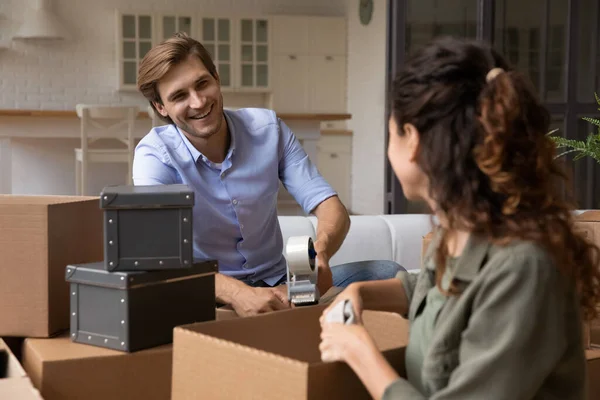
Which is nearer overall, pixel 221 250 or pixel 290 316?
pixel 290 316

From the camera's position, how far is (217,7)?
27.4 ft

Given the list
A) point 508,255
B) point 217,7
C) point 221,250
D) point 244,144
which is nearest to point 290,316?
point 508,255

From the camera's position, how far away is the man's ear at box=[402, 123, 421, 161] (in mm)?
1078

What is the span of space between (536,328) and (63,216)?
1.05m

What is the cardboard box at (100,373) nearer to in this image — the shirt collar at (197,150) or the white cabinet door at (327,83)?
the shirt collar at (197,150)

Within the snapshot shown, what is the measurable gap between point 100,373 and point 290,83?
7.15 meters

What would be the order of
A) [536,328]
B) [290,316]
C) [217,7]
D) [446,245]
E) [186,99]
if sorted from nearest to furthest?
[536,328] < [446,245] < [290,316] < [186,99] < [217,7]

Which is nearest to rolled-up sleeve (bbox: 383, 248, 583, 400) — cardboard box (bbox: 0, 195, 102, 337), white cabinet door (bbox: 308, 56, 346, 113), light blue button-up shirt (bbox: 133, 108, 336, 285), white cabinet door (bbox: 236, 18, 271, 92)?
cardboard box (bbox: 0, 195, 102, 337)

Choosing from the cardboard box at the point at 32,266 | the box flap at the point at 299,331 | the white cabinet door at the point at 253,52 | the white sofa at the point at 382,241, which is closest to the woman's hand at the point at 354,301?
the box flap at the point at 299,331

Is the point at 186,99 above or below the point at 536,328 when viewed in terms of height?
above

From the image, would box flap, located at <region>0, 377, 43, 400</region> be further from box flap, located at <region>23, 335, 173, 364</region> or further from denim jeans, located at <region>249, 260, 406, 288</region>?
denim jeans, located at <region>249, 260, 406, 288</region>

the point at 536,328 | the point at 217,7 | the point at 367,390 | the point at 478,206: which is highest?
the point at 217,7

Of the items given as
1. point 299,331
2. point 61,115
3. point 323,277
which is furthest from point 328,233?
point 61,115

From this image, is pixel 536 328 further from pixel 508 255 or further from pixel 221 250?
pixel 221 250
